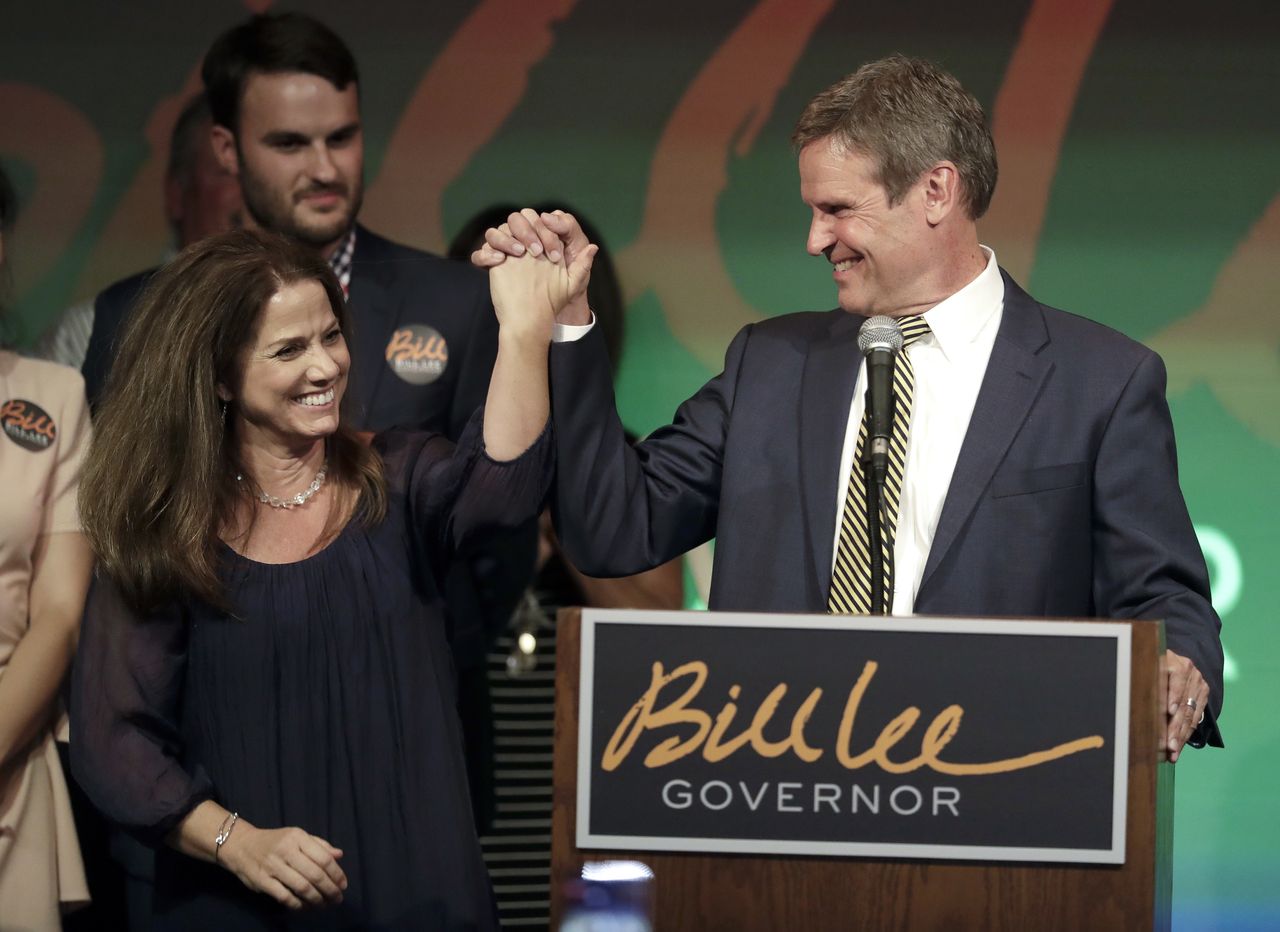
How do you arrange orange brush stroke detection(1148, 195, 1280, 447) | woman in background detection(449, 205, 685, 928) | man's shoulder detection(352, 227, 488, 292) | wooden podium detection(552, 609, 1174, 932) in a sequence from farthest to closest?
orange brush stroke detection(1148, 195, 1280, 447), woman in background detection(449, 205, 685, 928), man's shoulder detection(352, 227, 488, 292), wooden podium detection(552, 609, 1174, 932)

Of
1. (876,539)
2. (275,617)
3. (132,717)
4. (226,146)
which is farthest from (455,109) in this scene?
(876,539)

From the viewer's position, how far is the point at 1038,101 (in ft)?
14.0

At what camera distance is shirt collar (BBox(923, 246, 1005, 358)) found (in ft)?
8.68

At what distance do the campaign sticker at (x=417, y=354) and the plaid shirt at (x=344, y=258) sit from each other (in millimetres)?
190

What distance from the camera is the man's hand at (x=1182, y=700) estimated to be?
2.11 m

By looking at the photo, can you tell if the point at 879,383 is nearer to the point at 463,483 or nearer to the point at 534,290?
the point at 534,290

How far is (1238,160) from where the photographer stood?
4.25m

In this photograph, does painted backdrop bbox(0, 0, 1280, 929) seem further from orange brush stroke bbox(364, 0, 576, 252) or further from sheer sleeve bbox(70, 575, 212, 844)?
sheer sleeve bbox(70, 575, 212, 844)

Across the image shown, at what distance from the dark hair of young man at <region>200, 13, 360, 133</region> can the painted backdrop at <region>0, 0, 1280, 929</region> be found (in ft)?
2.02

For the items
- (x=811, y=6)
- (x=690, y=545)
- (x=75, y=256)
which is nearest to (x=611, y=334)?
(x=811, y=6)

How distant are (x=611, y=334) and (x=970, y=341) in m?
1.73

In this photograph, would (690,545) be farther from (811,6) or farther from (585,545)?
(811,6)

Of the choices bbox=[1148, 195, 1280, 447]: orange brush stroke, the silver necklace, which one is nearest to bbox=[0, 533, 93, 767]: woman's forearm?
the silver necklace

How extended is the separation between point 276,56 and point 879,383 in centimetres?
196
